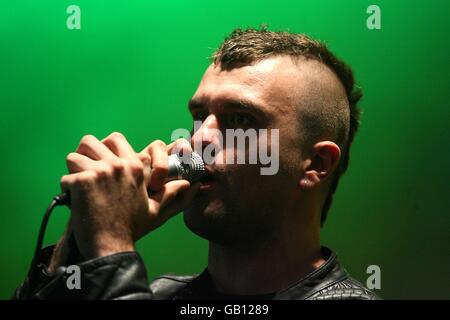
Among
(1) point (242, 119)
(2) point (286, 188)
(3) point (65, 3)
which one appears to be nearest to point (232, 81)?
(1) point (242, 119)

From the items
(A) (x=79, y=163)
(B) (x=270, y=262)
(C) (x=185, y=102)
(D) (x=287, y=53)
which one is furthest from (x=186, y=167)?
(C) (x=185, y=102)

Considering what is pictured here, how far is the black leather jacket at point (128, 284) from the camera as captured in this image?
958mm

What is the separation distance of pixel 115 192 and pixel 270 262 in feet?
1.67

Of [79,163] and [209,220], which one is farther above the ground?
[79,163]

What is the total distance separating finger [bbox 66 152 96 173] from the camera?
1.01 m

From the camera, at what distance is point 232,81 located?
1.34m

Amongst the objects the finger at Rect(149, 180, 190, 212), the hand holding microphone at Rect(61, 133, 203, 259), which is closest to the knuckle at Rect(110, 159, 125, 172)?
the hand holding microphone at Rect(61, 133, 203, 259)

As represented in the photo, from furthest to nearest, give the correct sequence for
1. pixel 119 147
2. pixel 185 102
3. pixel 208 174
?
pixel 185 102, pixel 208 174, pixel 119 147

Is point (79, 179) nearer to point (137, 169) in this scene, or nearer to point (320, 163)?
point (137, 169)

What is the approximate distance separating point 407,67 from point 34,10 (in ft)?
4.88

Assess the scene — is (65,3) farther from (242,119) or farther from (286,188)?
(286,188)

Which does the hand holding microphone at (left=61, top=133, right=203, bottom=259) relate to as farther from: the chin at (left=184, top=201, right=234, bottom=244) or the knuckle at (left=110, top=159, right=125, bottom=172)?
the chin at (left=184, top=201, right=234, bottom=244)

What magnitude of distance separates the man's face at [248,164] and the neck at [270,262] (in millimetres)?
37

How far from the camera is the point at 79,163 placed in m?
1.02
